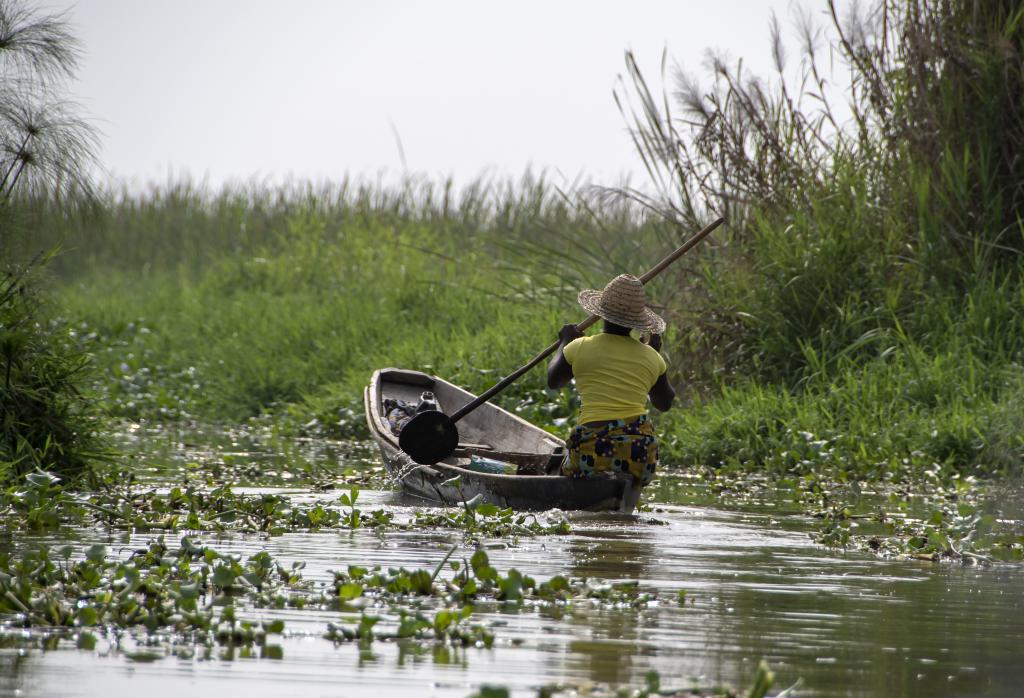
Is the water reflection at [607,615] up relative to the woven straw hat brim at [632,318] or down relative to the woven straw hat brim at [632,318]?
down

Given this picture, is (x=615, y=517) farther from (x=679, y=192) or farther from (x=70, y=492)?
(x=679, y=192)

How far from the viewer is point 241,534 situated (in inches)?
289

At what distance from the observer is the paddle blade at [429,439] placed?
936cm

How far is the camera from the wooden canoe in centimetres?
856

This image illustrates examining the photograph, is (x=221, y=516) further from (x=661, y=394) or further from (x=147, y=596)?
(x=661, y=394)

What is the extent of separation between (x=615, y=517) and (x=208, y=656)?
4.44 meters

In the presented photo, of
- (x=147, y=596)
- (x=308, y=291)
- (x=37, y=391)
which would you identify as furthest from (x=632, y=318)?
(x=308, y=291)

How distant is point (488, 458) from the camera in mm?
9914

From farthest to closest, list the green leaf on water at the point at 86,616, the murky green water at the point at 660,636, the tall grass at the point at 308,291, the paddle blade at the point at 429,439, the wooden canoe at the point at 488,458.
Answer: the tall grass at the point at 308,291 < the paddle blade at the point at 429,439 < the wooden canoe at the point at 488,458 < the green leaf on water at the point at 86,616 < the murky green water at the point at 660,636

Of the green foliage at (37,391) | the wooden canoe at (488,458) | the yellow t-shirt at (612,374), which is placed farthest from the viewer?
the yellow t-shirt at (612,374)

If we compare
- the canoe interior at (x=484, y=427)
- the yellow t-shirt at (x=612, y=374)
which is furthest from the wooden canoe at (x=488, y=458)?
the yellow t-shirt at (x=612, y=374)

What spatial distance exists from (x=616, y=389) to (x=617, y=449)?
37 centimetres

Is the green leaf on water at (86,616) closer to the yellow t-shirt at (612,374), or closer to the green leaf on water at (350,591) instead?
the green leaf on water at (350,591)

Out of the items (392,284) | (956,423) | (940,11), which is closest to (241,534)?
(956,423)
